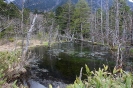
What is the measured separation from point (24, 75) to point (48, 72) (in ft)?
5.61

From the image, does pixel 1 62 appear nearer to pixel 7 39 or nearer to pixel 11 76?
pixel 11 76

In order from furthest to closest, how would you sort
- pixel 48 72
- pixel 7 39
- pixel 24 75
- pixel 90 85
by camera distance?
pixel 7 39
pixel 48 72
pixel 24 75
pixel 90 85

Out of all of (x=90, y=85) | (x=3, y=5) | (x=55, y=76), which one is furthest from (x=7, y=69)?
(x=3, y=5)

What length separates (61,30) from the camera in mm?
45969

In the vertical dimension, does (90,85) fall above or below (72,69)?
above

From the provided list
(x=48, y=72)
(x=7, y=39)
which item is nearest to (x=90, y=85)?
(x=48, y=72)

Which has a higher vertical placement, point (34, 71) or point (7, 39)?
point (7, 39)

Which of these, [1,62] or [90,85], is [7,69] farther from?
[90,85]

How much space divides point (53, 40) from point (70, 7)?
1313 cm

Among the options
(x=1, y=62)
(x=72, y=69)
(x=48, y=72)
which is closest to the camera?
(x=1, y=62)

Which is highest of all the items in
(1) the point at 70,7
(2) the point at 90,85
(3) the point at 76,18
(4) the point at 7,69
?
(1) the point at 70,7

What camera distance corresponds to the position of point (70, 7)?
46.4 metres

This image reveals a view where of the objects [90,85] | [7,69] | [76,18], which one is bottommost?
[7,69]

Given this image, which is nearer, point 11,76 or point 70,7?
point 11,76
